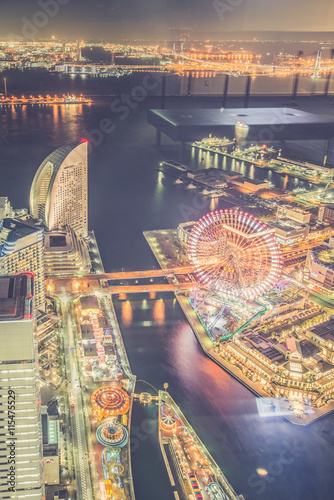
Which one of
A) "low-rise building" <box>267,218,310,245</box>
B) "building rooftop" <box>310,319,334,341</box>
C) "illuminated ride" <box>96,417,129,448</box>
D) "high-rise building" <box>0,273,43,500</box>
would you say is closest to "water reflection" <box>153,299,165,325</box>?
"building rooftop" <box>310,319,334,341</box>

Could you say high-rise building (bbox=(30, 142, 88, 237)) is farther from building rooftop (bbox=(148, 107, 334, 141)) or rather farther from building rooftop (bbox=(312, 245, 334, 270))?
building rooftop (bbox=(148, 107, 334, 141))

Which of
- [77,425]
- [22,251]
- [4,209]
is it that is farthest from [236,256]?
[4,209]

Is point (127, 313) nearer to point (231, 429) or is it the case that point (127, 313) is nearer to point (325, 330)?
point (231, 429)

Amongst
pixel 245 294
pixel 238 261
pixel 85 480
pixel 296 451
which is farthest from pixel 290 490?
pixel 238 261

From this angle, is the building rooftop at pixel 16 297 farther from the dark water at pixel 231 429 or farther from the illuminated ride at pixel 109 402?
the dark water at pixel 231 429

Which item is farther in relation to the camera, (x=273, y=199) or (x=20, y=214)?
(x=273, y=199)

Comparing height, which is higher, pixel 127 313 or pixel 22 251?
pixel 22 251

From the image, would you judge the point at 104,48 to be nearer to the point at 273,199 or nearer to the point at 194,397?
the point at 273,199
